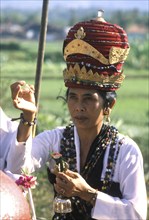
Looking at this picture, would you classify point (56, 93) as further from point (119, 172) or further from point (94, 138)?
point (119, 172)

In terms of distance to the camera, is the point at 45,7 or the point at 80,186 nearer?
the point at 80,186

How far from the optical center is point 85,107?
452 cm

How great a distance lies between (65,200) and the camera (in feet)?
14.3

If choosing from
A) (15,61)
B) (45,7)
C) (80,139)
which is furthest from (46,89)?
(80,139)

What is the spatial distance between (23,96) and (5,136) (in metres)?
0.42

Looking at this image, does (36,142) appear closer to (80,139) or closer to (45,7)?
(80,139)

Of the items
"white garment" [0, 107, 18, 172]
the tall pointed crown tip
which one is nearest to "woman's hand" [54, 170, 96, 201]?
"white garment" [0, 107, 18, 172]

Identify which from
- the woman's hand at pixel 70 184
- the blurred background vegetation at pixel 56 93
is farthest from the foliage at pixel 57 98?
the woman's hand at pixel 70 184

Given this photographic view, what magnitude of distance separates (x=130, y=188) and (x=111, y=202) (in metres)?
0.12

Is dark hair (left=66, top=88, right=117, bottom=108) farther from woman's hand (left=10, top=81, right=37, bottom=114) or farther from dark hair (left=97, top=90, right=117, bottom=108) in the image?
woman's hand (left=10, top=81, right=37, bottom=114)

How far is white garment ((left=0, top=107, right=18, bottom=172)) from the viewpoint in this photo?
4.87 m

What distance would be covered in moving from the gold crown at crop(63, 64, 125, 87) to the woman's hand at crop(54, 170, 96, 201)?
51 cm

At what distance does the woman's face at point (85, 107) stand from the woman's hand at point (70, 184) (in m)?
0.30

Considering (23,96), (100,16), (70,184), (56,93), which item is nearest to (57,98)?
(23,96)
